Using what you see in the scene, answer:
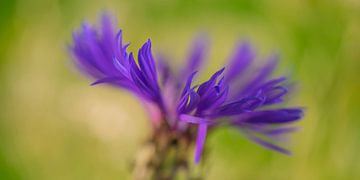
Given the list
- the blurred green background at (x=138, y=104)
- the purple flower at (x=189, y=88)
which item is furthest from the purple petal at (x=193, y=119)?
the blurred green background at (x=138, y=104)

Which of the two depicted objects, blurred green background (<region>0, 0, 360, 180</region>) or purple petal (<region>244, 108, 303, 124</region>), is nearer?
purple petal (<region>244, 108, 303, 124</region>)

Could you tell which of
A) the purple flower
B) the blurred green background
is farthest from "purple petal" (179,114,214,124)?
the blurred green background

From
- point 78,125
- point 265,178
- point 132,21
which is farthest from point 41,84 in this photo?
point 265,178

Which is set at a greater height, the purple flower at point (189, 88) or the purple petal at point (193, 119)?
the purple flower at point (189, 88)

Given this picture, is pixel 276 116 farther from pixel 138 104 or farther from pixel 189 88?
pixel 138 104

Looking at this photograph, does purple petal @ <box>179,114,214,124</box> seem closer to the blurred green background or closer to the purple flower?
the purple flower

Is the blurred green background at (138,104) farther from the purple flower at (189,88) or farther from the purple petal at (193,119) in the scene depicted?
the purple petal at (193,119)

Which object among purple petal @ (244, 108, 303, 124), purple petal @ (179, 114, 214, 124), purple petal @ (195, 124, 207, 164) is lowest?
purple petal @ (195, 124, 207, 164)

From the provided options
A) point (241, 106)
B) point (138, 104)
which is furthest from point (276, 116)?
point (138, 104)
